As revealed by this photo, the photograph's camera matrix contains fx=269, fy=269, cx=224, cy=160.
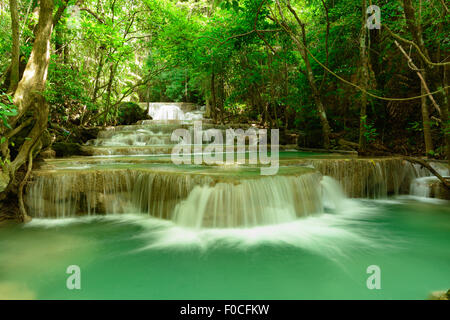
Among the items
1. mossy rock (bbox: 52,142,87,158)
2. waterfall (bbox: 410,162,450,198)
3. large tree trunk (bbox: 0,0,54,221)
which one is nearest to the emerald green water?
large tree trunk (bbox: 0,0,54,221)

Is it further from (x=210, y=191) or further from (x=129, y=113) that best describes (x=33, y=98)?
(x=129, y=113)

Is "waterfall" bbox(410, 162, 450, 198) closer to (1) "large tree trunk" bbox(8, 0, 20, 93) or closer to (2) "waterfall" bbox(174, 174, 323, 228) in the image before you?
(2) "waterfall" bbox(174, 174, 323, 228)

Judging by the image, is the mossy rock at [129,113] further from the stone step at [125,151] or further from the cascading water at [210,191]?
the cascading water at [210,191]

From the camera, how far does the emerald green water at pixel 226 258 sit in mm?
2717

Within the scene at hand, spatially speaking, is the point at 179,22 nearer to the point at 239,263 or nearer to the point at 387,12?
the point at 387,12

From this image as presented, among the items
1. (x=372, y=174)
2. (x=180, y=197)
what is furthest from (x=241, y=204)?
(x=372, y=174)

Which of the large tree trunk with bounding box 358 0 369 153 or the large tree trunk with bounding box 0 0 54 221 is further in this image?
the large tree trunk with bounding box 358 0 369 153

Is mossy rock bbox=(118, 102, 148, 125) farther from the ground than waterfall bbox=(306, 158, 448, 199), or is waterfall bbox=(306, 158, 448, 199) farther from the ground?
mossy rock bbox=(118, 102, 148, 125)

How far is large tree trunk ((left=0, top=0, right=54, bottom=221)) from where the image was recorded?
160 inches

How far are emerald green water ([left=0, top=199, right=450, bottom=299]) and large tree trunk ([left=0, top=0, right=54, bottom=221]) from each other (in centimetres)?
77

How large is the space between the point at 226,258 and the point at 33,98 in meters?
3.83

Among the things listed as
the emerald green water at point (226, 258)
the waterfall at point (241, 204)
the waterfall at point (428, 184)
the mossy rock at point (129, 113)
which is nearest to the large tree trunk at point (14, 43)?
the emerald green water at point (226, 258)

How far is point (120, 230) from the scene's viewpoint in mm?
4445
